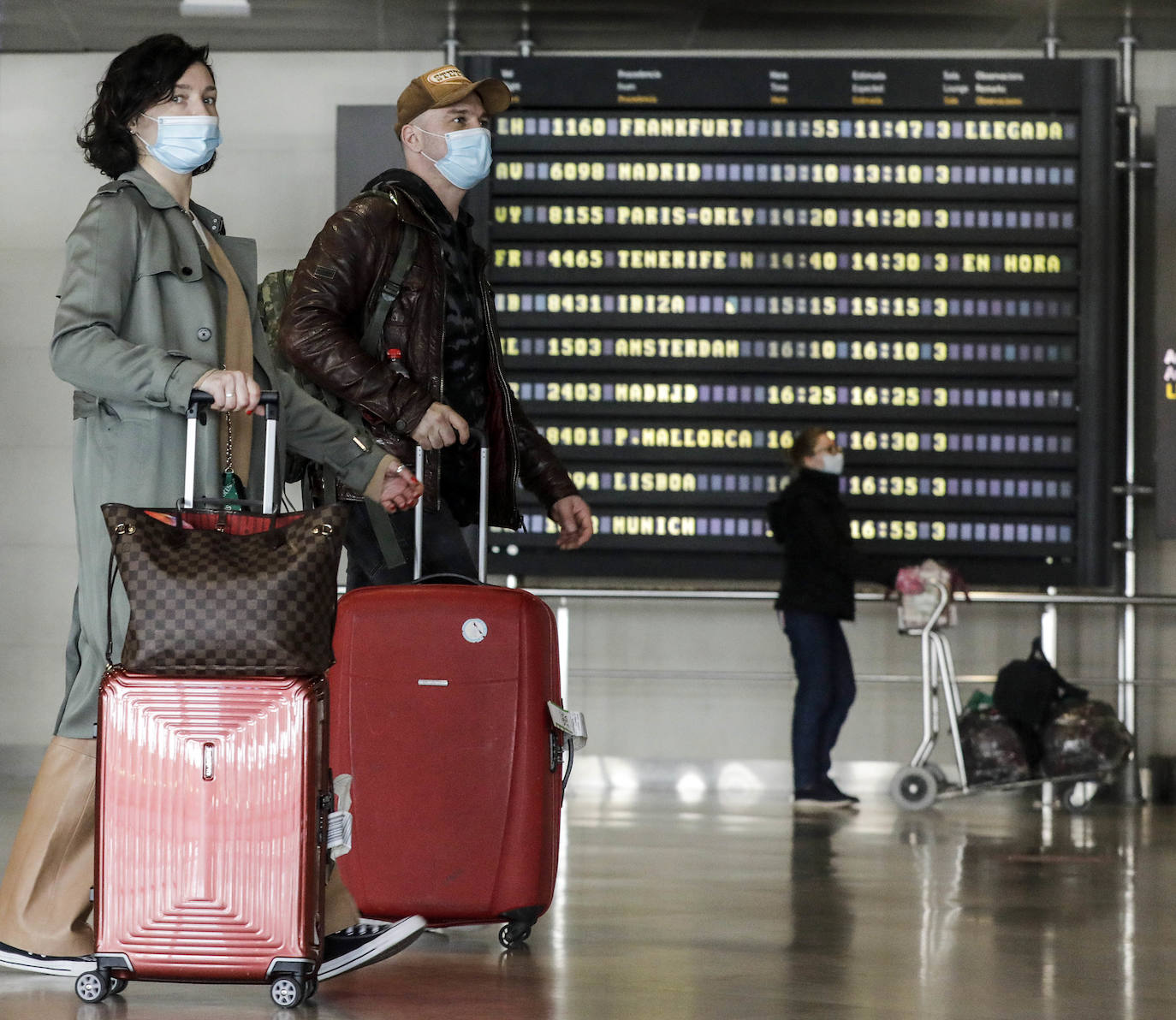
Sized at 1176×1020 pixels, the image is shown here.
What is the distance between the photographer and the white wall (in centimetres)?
777

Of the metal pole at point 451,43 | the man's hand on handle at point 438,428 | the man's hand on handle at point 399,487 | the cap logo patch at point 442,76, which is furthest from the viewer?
the metal pole at point 451,43

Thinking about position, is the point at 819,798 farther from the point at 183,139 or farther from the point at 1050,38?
the point at 183,139

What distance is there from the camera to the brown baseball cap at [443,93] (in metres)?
4.07

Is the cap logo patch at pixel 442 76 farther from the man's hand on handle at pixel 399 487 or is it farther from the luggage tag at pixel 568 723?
the luggage tag at pixel 568 723

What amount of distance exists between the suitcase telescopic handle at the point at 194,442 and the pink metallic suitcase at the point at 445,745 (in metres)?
0.58

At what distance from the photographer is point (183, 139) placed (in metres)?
3.13

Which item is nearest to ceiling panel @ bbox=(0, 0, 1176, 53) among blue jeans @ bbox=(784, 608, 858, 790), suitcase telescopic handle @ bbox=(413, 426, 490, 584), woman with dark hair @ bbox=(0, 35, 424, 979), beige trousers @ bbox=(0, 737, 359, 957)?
blue jeans @ bbox=(784, 608, 858, 790)

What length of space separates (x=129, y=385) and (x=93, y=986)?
1.03 m

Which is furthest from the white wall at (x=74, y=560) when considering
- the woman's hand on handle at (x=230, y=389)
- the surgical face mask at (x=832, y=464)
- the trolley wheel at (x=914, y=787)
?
the woman's hand on handle at (x=230, y=389)

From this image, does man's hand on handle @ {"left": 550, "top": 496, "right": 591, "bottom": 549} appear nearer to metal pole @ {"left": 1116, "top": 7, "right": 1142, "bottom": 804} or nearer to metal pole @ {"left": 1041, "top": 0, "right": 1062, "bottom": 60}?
metal pole @ {"left": 1116, "top": 7, "right": 1142, "bottom": 804}

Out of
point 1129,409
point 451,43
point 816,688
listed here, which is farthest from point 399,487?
point 1129,409

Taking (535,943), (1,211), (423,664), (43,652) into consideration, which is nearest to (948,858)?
(535,943)

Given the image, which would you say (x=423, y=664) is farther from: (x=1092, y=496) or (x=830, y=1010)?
(x=1092, y=496)

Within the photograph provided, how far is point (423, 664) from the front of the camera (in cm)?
Answer: 343
